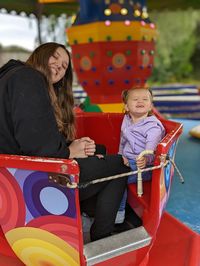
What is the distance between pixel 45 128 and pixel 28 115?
57 millimetres

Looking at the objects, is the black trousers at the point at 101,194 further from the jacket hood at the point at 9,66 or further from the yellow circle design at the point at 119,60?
the yellow circle design at the point at 119,60

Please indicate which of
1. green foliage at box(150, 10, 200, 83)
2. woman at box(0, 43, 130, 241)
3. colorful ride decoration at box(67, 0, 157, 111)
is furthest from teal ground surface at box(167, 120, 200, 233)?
green foliage at box(150, 10, 200, 83)

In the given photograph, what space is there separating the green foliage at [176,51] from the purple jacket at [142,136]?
11.1 m

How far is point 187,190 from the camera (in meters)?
1.84

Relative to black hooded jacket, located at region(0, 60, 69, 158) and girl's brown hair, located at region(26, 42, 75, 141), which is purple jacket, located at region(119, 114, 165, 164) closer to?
girl's brown hair, located at region(26, 42, 75, 141)

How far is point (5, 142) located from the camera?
3.20 feet

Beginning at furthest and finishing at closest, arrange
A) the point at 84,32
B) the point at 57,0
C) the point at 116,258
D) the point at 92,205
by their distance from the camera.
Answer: the point at 57,0 → the point at 84,32 → the point at 92,205 → the point at 116,258

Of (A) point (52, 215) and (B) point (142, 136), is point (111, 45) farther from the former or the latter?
(A) point (52, 215)

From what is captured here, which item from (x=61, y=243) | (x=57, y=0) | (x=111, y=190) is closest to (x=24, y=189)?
(x=61, y=243)

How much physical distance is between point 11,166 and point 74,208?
18cm

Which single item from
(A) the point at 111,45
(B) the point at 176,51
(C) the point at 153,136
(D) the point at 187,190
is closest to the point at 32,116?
(C) the point at 153,136

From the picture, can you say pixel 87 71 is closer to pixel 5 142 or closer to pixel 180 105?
pixel 5 142

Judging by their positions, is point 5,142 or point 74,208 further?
point 5,142

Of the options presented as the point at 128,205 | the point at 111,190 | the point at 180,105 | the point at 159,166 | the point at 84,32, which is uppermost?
the point at 84,32
